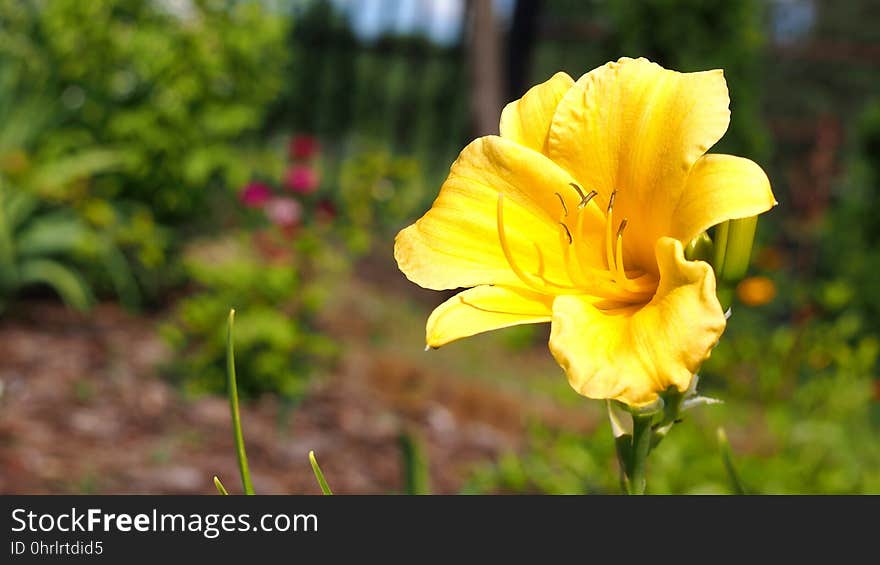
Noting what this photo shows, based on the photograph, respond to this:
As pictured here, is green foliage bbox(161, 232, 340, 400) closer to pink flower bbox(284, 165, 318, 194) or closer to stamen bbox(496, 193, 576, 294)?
pink flower bbox(284, 165, 318, 194)

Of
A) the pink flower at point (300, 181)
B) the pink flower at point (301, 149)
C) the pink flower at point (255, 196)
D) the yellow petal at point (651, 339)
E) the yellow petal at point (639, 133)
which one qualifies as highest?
the pink flower at point (301, 149)

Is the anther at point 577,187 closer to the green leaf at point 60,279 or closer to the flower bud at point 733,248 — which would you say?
the flower bud at point 733,248

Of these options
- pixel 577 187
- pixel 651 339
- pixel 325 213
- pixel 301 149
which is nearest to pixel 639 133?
pixel 577 187

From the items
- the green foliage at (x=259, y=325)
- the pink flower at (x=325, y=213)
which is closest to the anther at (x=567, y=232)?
the green foliage at (x=259, y=325)

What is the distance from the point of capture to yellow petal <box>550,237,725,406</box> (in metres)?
0.59

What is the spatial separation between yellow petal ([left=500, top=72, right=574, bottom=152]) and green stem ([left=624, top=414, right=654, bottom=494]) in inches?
9.4

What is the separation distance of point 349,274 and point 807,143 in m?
4.22

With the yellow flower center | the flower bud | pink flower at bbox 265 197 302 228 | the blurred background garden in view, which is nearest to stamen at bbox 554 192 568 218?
the yellow flower center

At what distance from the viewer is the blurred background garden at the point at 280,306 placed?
2.96m

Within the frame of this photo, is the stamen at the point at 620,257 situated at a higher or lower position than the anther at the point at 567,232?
lower

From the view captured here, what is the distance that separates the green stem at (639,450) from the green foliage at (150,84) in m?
3.67

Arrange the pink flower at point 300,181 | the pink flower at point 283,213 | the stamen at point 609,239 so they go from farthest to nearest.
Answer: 1. the pink flower at point 300,181
2. the pink flower at point 283,213
3. the stamen at point 609,239

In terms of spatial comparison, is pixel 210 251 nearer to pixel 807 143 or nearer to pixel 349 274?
pixel 349 274
